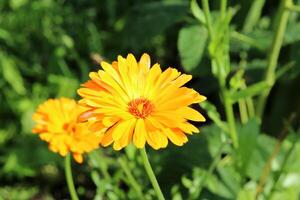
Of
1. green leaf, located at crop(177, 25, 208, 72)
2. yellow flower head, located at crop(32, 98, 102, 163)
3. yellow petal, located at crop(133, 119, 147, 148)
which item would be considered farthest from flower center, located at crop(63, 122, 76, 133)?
green leaf, located at crop(177, 25, 208, 72)

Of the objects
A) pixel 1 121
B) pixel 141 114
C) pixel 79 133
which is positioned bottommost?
pixel 141 114

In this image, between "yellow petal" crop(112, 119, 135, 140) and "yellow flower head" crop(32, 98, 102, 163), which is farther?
"yellow flower head" crop(32, 98, 102, 163)

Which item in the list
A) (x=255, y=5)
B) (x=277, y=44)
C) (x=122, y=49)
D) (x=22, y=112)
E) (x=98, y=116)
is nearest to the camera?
(x=98, y=116)

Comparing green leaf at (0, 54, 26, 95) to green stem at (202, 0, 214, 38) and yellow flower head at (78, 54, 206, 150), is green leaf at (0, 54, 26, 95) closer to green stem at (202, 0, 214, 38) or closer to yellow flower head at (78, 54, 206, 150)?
green stem at (202, 0, 214, 38)

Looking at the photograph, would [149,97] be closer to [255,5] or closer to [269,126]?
[255,5]

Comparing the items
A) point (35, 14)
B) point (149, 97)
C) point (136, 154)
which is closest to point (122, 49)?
point (35, 14)

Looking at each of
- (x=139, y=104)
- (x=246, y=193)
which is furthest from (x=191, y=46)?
(x=139, y=104)

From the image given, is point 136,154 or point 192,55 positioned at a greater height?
point 192,55
